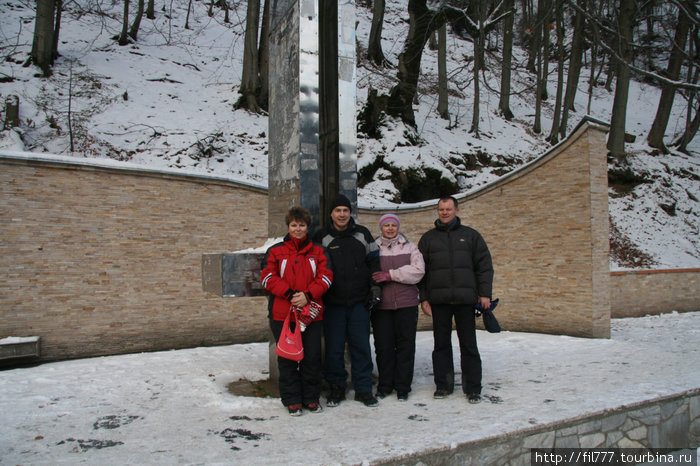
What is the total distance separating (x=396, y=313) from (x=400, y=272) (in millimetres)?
394

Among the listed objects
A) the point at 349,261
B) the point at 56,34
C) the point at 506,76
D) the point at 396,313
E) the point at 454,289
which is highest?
the point at 56,34

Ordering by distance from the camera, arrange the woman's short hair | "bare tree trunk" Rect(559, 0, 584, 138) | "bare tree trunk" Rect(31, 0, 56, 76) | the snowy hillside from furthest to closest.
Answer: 1. "bare tree trunk" Rect(559, 0, 584, 138)
2. "bare tree trunk" Rect(31, 0, 56, 76)
3. the snowy hillside
4. the woman's short hair

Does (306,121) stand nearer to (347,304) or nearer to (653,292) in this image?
(347,304)

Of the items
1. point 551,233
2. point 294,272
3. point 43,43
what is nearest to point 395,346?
point 294,272

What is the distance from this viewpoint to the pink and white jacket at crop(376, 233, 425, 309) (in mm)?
4332

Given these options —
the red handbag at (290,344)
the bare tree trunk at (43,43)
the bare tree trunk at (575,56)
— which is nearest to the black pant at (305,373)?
the red handbag at (290,344)

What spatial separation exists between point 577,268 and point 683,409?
13.0 ft

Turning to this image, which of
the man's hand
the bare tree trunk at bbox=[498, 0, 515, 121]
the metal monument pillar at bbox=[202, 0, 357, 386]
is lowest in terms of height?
the man's hand

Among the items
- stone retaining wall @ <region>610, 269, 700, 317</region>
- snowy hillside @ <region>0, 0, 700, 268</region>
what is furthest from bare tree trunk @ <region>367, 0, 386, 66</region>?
stone retaining wall @ <region>610, 269, 700, 317</region>

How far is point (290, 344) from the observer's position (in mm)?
3867

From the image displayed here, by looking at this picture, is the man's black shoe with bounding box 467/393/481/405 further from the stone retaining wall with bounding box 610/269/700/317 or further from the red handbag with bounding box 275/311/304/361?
the stone retaining wall with bounding box 610/269/700/317

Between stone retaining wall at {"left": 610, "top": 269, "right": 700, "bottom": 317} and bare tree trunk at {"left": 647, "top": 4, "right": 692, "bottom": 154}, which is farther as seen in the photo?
bare tree trunk at {"left": 647, "top": 4, "right": 692, "bottom": 154}

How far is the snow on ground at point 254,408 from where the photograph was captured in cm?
315

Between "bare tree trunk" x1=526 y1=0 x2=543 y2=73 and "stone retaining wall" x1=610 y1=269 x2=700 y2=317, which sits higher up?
"bare tree trunk" x1=526 y1=0 x2=543 y2=73
